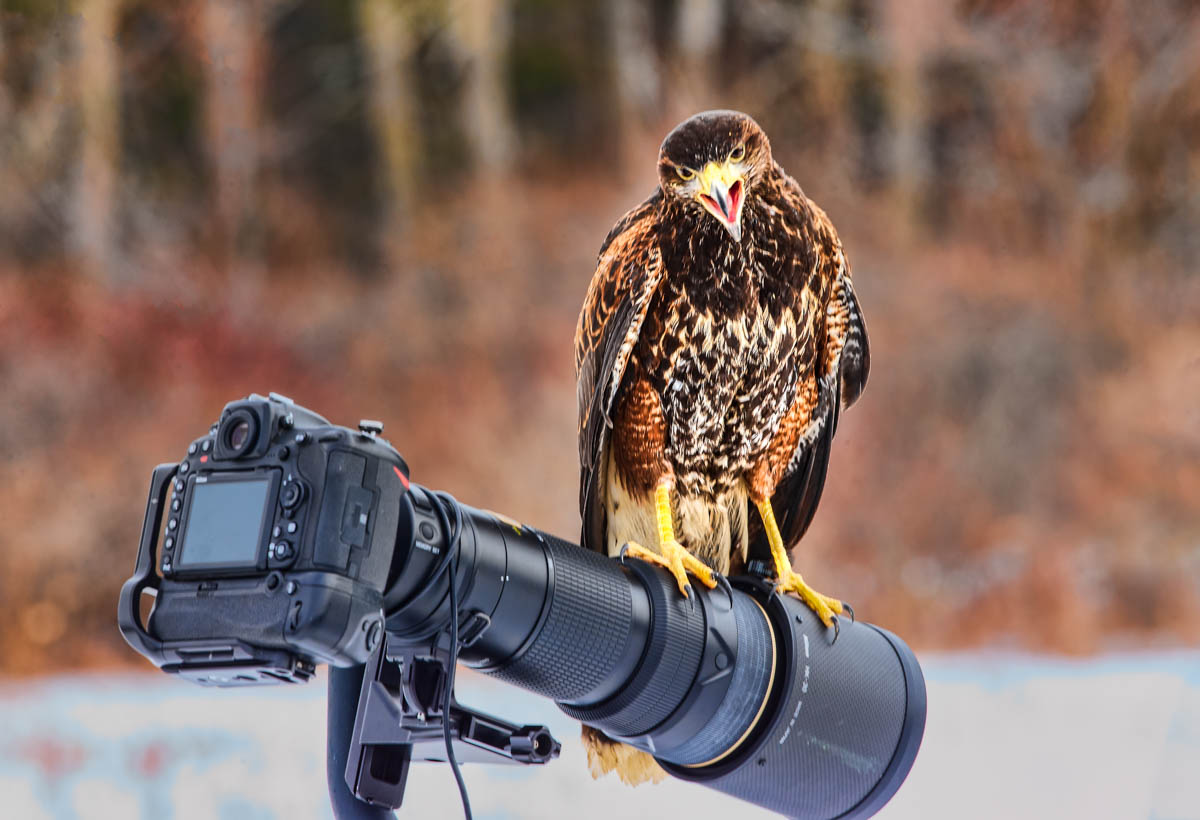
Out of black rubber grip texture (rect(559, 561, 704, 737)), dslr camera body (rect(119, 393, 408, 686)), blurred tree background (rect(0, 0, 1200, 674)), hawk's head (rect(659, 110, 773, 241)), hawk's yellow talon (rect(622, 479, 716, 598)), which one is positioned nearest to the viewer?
dslr camera body (rect(119, 393, 408, 686))

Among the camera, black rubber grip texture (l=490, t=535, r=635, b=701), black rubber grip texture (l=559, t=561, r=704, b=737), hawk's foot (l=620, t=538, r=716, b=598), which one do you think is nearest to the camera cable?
the camera

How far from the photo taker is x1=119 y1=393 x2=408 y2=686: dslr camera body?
2.50 ft

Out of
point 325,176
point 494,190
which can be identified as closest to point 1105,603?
point 494,190

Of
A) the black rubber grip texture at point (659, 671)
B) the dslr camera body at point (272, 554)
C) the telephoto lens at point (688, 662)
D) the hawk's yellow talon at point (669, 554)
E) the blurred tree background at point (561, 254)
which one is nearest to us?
the dslr camera body at point (272, 554)

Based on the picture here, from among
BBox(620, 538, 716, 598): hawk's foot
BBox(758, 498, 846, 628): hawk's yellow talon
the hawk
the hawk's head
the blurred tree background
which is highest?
the blurred tree background

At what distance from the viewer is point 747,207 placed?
1.48 metres

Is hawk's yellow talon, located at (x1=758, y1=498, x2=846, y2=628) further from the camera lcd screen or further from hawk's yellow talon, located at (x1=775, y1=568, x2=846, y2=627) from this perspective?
the camera lcd screen

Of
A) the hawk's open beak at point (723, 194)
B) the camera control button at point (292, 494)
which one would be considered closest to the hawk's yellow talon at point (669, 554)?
the hawk's open beak at point (723, 194)

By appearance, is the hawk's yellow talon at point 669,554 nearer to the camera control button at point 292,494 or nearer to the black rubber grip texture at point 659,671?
the black rubber grip texture at point 659,671

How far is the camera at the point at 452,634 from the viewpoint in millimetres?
783

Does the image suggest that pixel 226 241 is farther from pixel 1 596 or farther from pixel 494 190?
pixel 1 596

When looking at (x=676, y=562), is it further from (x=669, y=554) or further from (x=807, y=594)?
(x=807, y=594)

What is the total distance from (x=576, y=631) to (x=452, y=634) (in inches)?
6.6

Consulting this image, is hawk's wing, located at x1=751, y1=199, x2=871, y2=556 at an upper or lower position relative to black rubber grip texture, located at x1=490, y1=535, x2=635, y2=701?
upper
